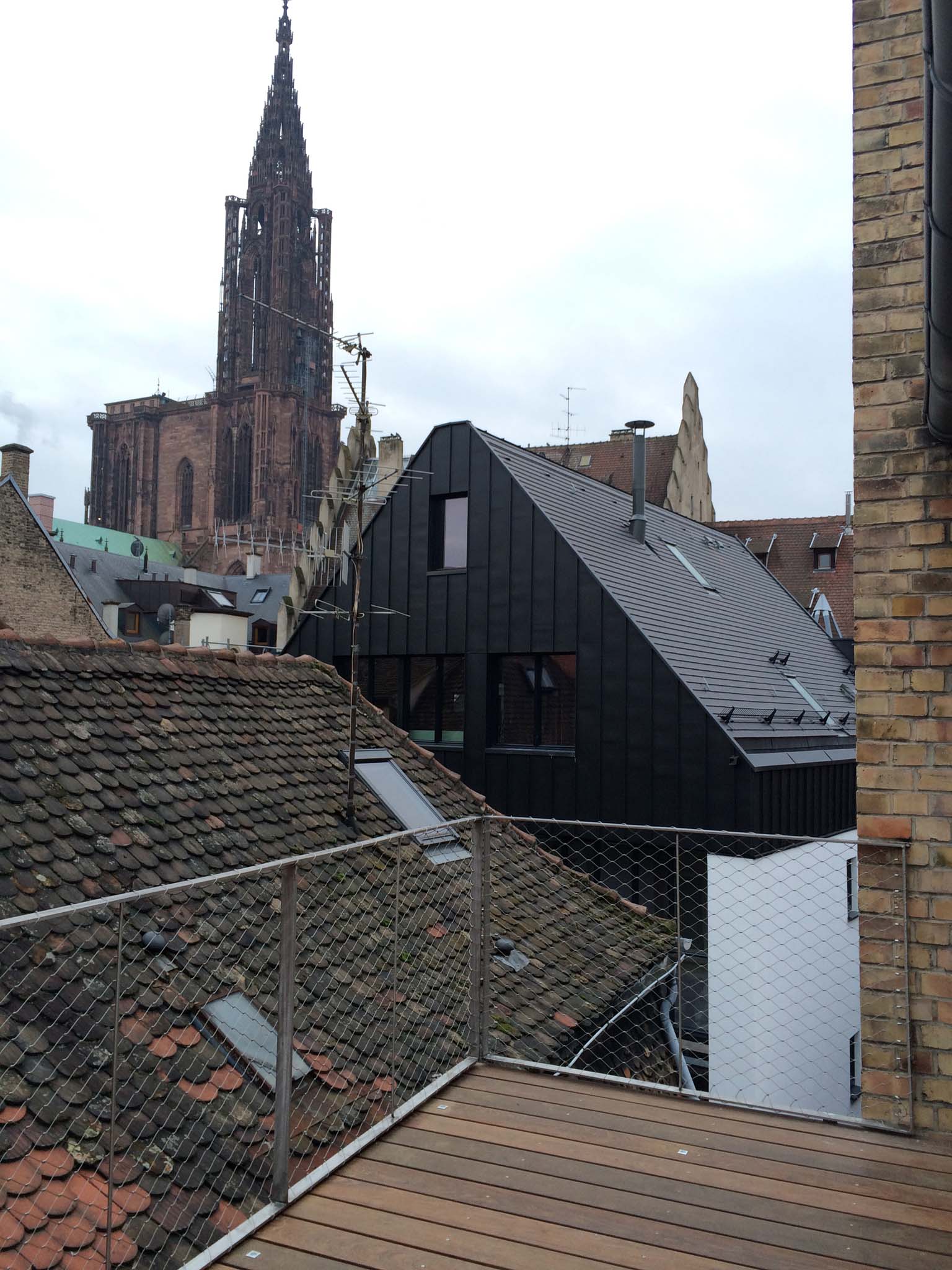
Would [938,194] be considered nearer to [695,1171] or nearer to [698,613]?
[695,1171]

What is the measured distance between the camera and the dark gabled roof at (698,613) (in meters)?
14.7

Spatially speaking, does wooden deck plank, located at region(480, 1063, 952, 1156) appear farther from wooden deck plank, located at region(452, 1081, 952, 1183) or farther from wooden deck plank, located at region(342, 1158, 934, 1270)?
wooden deck plank, located at region(342, 1158, 934, 1270)

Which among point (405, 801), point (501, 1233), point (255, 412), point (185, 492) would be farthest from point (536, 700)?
point (185, 492)

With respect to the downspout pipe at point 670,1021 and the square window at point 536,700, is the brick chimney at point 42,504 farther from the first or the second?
the downspout pipe at point 670,1021

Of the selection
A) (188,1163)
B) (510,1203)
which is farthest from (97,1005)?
(510,1203)

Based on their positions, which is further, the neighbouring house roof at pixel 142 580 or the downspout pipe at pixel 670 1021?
the neighbouring house roof at pixel 142 580

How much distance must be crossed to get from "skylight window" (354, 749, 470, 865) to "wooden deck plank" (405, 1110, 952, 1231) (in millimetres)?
5074

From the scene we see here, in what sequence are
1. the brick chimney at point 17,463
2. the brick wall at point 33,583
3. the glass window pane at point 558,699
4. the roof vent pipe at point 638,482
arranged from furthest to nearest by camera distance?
the brick chimney at point 17,463 < the brick wall at point 33,583 < the roof vent pipe at point 638,482 < the glass window pane at point 558,699

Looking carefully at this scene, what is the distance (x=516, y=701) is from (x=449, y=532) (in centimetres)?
302

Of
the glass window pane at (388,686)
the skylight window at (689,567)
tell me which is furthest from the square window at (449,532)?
the skylight window at (689,567)

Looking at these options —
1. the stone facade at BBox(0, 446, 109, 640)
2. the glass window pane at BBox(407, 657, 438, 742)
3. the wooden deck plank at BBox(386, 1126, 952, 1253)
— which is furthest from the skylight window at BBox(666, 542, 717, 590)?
the wooden deck plank at BBox(386, 1126, 952, 1253)

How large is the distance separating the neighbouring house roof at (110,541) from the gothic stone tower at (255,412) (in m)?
1.65

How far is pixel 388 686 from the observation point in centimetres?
1702

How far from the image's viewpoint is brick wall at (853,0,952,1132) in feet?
12.3
